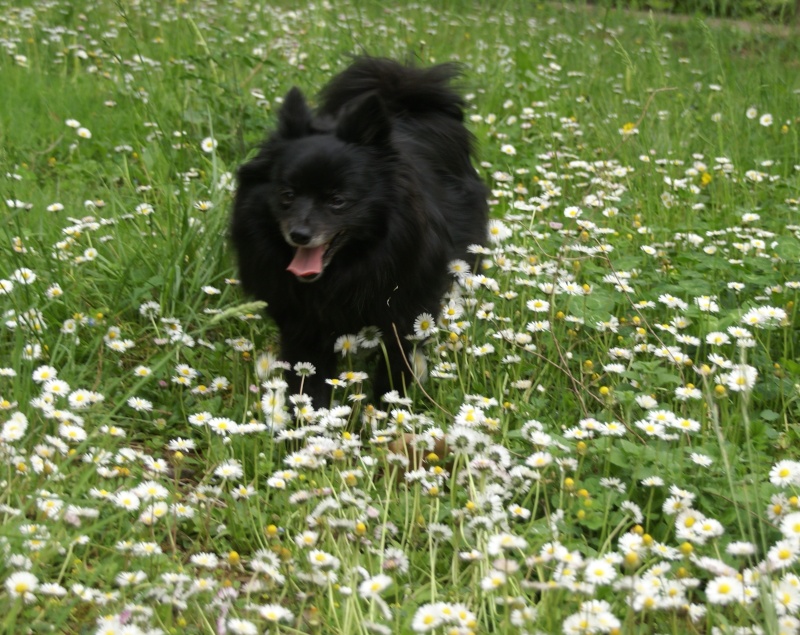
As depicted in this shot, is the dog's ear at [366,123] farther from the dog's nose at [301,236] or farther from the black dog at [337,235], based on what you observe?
the dog's nose at [301,236]

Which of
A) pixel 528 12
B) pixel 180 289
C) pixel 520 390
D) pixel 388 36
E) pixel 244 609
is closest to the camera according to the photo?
pixel 244 609

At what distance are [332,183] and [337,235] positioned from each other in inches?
6.5

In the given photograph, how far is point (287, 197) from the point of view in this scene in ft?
9.96

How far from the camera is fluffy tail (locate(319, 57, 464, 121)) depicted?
148 inches

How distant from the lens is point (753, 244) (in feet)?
12.1

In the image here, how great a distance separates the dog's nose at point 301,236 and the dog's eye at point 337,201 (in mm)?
162

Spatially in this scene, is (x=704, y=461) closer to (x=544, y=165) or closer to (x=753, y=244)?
(x=753, y=244)

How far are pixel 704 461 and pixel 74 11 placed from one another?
595 cm

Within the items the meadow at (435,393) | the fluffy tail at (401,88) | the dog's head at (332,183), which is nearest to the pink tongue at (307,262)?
the dog's head at (332,183)

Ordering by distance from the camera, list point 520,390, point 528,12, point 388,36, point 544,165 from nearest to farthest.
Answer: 1. point 520,390
2. point 544,165
3. point 388,36
4. point 528,12

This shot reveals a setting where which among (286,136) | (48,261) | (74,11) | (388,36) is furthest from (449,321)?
(74,11)

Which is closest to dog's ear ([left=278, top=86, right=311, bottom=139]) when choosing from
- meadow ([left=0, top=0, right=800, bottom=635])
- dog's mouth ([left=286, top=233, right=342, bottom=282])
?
dog's mouth ([left=286, top=233, right=342, bottom=282])

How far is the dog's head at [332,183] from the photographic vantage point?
2990 mm

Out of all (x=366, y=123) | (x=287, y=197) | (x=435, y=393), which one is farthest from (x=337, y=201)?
(x=435, y=393)
